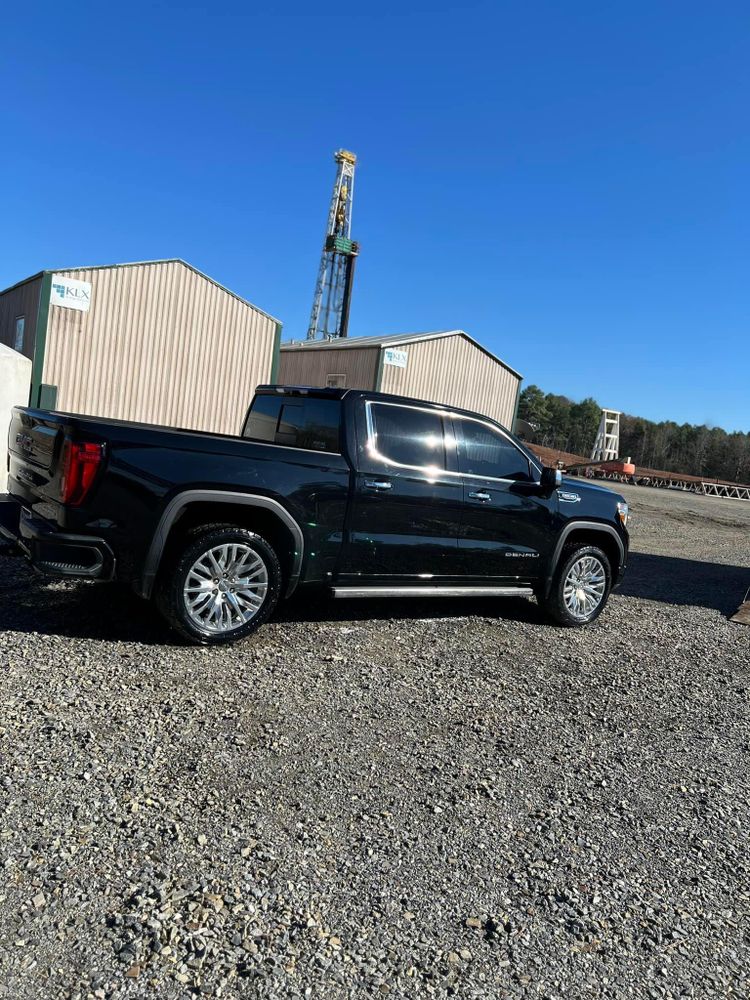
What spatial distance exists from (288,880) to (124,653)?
2.50 meters

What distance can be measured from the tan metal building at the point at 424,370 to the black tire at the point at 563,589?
1444 centimetres

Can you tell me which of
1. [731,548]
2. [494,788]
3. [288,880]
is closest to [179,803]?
[288,880]

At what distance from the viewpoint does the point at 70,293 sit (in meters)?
14.9

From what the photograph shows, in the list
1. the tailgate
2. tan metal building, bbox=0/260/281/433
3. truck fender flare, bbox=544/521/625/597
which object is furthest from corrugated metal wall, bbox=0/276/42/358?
truck fender flare, bbox=544/521/625/597

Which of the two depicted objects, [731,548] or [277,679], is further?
[731,548]

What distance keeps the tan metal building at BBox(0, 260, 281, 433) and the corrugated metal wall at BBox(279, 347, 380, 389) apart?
3976 mm

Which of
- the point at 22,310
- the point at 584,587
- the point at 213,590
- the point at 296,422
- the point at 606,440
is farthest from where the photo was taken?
the point at 606,440

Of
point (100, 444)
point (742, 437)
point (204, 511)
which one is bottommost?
point (204, 511)

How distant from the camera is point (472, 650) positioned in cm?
569

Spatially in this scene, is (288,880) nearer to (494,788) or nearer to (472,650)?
(494,788)

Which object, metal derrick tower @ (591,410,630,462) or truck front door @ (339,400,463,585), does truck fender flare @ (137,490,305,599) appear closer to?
truck front door @ (339,400,463,585)

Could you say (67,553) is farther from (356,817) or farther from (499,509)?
(499,509)

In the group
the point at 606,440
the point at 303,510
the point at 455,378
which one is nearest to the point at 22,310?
the point at 455,378

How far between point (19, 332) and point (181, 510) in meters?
13.1
